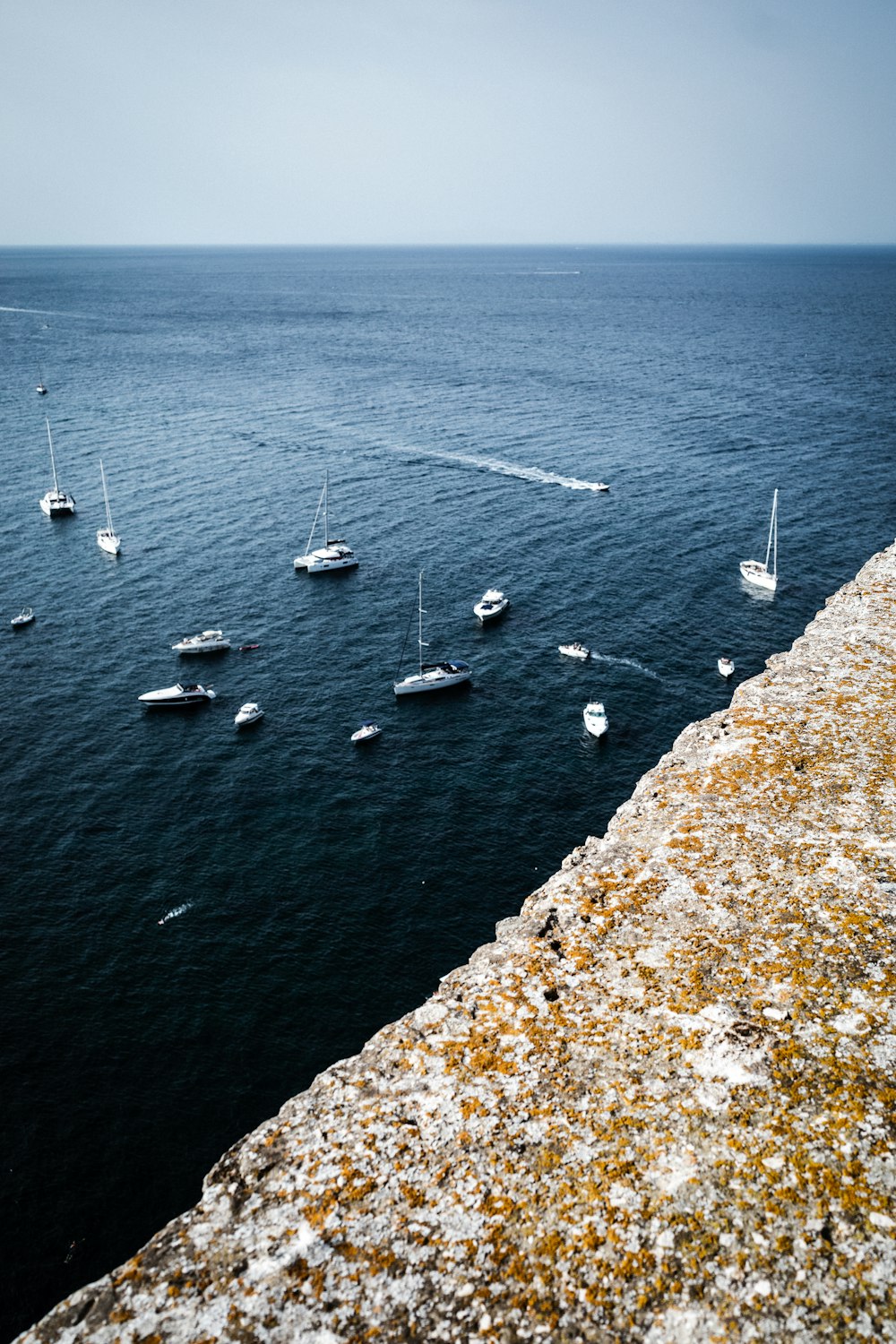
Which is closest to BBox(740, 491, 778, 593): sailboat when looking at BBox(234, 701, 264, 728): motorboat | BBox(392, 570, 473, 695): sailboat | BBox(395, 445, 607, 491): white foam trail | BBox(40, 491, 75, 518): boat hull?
BBox(395, 445, 607, 491): white foam trail

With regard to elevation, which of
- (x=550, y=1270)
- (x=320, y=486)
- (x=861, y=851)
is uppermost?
(x=861, y=851)

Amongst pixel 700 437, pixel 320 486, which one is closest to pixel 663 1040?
pixel 320 486

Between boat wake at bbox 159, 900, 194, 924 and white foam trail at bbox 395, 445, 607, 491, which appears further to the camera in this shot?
white foam trail at bbox 395, 445, 607, 491

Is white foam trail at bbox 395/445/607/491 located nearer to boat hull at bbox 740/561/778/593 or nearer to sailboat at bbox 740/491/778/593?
sailboat at bbox 740/491/778/593

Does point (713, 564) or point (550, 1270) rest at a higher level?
point (550, 1270)

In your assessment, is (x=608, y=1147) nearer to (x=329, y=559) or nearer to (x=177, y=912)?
(x=177, y=912)

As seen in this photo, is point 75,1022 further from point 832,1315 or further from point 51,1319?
point 832,1315

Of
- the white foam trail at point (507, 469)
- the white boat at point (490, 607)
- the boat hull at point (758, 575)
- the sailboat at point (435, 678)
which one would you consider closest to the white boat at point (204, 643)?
the sailboat at point (435, 678)
